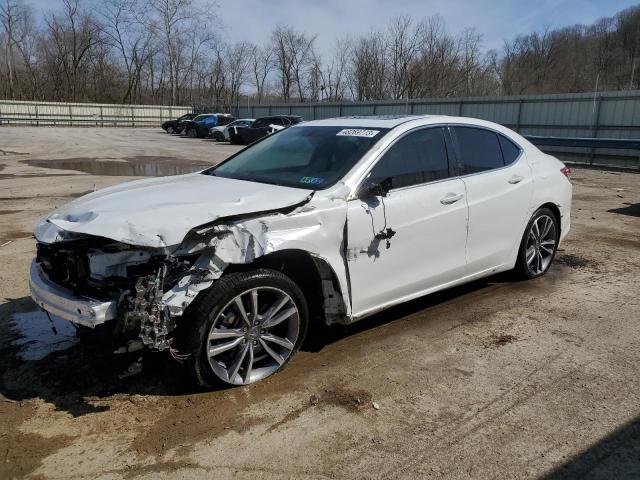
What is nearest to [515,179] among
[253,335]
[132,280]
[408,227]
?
[408,227]

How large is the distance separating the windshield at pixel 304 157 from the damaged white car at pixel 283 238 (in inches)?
0.7

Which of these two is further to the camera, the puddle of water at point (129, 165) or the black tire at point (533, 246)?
the puddle of water at point (129, 165)

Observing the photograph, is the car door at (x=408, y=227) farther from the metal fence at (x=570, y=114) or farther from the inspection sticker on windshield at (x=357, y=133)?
the metal fence at (x=570, y=114)

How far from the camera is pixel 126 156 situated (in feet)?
69.5

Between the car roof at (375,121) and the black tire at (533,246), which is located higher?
the car roof at (375,121)

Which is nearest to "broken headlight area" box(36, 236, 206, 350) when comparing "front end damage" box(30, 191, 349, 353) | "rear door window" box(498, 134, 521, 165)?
"front end damage" box(30, 191, 349, 353)

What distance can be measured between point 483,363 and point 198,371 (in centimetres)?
199

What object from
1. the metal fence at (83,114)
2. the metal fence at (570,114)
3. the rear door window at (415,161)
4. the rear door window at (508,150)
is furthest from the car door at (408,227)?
the metal fence at (83,114)

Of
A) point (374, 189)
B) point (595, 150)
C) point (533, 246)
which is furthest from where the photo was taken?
point (595, 150)

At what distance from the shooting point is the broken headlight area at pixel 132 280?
9.60ft

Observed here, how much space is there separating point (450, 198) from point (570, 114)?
20224mm

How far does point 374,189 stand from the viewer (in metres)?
3.76

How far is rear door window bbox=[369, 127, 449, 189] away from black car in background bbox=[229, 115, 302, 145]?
2394 centimetres

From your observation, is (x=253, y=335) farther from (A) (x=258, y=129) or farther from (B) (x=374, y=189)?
(A) (x=258, y=129)
